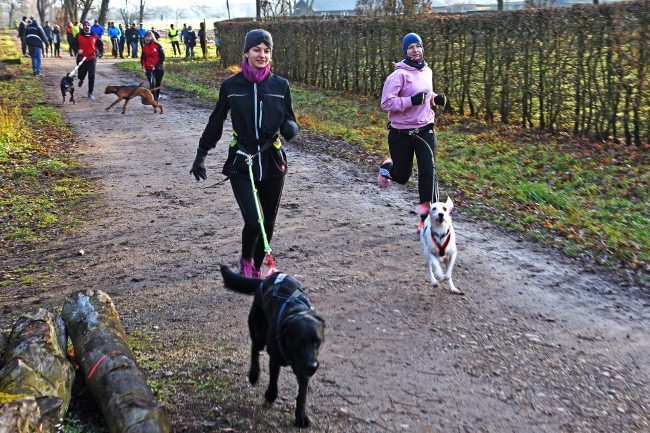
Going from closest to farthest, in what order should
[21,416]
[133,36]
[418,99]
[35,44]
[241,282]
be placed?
[21,416] → [241,282] → [418,99] → [35,44] → [133,36]

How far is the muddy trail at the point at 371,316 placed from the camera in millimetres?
4016

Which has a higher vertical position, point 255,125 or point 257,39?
point 257,39

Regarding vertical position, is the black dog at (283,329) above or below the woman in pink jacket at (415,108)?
below

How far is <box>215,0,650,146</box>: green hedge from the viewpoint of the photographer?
429 inches

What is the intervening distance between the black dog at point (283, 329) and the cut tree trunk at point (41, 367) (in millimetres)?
1118

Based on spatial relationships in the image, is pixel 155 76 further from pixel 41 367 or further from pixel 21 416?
pixel 21 416

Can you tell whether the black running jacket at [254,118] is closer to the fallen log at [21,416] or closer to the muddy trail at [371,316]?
the muddy trail at [371,316]

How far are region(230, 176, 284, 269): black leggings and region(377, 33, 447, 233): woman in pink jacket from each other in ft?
6.32

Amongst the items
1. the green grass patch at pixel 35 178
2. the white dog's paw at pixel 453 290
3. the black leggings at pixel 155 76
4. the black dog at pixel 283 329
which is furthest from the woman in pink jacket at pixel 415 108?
the black leggings at pixel 155 76

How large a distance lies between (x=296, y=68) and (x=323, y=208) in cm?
1489

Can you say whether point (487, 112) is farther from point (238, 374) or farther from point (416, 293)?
point (238, 374)

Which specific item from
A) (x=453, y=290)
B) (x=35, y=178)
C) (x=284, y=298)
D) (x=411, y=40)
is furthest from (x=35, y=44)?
(x=284, y=298)

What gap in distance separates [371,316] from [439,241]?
0.97m

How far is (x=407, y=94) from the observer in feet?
22.8
